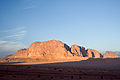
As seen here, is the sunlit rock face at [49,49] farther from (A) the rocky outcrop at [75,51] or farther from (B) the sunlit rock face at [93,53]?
(B) the sunlit rock face at [93,53]

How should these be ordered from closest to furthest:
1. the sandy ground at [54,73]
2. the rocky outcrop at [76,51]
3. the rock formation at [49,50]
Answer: the sandy ground at [54,73] → the rock formation at [49,50] → the rocky outcrop at [76,51]

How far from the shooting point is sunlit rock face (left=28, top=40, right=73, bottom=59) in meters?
84.2

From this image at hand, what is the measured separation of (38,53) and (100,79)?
3229 inches

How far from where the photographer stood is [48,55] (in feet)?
287

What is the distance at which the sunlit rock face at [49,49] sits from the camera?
8416 cm

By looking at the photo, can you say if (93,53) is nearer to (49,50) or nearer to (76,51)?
(76,51)

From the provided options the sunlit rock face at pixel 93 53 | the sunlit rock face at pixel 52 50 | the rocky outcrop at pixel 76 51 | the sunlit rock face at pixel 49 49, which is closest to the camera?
the sunlit rock face at pixel 52 50

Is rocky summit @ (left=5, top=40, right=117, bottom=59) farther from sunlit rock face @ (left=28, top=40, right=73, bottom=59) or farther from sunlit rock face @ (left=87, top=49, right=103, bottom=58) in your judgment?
sunlit rock face @ (left=87, top=49, right=103, bottom=58)

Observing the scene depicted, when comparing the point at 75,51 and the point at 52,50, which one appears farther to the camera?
the point at 75,51

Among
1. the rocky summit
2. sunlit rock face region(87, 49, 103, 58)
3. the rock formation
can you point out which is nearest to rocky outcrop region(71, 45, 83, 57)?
the rocky summit

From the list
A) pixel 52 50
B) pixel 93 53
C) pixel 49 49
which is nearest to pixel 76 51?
pixel 52 50

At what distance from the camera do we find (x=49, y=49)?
93188mm

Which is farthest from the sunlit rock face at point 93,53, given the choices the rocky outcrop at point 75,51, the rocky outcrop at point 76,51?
the rocky outcrop at point 75,51

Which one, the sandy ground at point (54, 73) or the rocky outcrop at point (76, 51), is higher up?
the rocky outcrop at point (76, 51)
